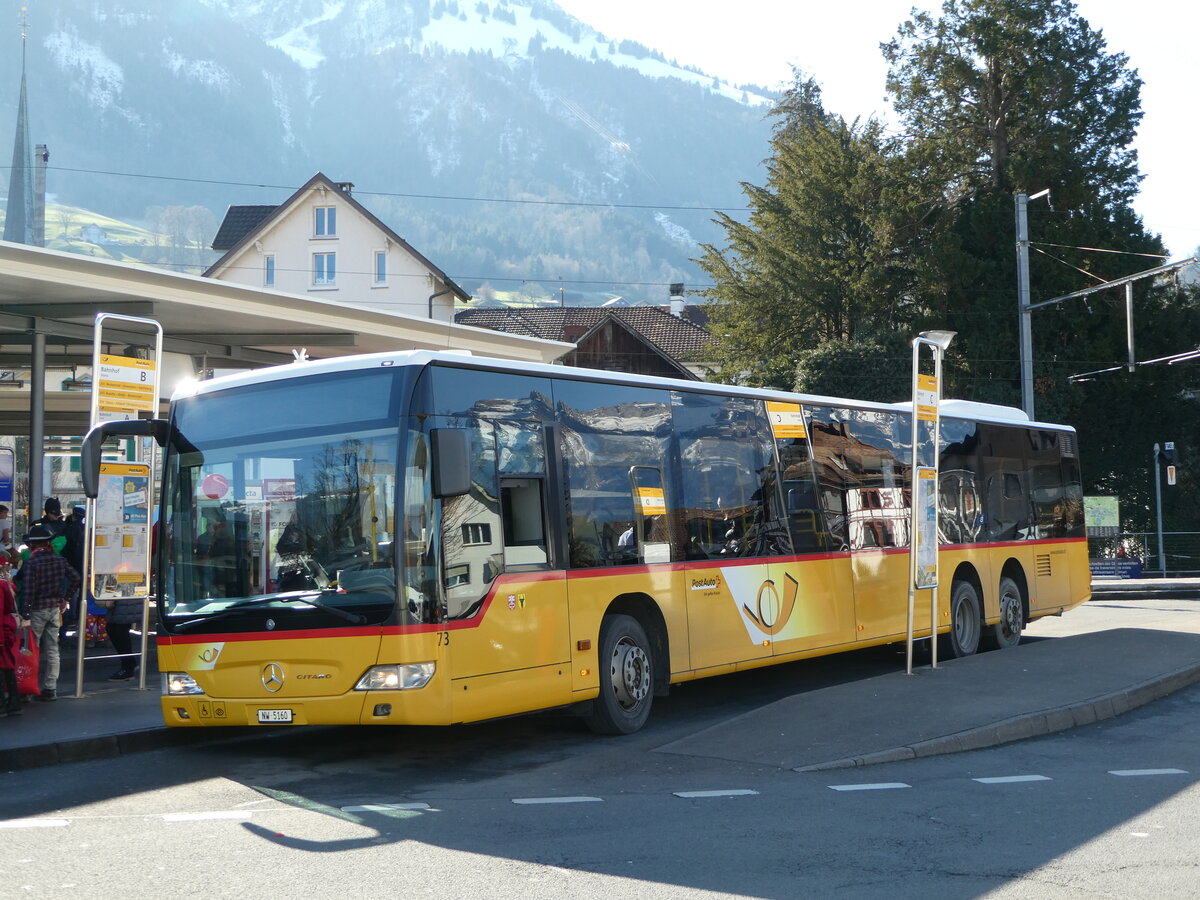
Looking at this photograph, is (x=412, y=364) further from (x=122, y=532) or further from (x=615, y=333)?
(x=615, y=333)

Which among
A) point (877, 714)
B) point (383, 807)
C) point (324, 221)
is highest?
point (324, 221)

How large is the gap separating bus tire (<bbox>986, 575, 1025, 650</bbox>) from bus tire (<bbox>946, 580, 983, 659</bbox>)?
0.63 meters

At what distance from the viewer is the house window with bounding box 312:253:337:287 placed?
64.6 meters

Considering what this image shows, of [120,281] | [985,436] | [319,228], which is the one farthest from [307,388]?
[319,228]

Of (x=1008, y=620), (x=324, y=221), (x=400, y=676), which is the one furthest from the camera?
(x=324, y=221)

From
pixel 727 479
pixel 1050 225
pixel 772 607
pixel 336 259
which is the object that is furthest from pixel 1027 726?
pixel 336 259

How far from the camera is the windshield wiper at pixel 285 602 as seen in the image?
9.34m

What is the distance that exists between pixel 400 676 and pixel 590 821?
6.38 feet

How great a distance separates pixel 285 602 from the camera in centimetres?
955

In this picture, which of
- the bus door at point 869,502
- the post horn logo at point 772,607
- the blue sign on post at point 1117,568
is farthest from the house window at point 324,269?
the post horn logo at point 772,607

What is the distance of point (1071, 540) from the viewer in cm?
2056

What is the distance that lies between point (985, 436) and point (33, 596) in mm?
11668

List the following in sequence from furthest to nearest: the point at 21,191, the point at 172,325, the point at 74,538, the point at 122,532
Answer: the point at 21,191, the point at 172,325, the point at 74,538, the point at 122,532

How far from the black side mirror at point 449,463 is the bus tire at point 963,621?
29.8 feet
